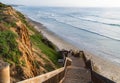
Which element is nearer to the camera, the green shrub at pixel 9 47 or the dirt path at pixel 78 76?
the green shrub at pixel 9 47

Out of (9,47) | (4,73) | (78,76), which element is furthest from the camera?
(78,76)

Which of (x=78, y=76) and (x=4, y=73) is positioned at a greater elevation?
(x=4, y=73)

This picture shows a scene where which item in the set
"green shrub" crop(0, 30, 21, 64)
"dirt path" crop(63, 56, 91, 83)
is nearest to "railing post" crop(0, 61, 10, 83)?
"green shrub" crop(0, 30, 21, 64)

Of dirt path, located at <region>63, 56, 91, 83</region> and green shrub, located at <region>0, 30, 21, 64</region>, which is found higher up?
green shrub, located at <region>0, 30, 21, 64</region>

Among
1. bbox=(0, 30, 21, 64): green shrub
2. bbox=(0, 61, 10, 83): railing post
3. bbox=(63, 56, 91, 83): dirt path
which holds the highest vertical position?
bbox=(0, 61, 10, 83): railing post

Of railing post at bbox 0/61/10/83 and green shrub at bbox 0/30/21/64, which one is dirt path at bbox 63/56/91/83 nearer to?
green shrub at bbox 0/30/21/64

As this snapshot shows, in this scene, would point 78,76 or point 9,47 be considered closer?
point 9,47

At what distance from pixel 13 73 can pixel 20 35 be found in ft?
15.0

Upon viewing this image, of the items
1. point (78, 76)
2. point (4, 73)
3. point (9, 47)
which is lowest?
point (78, 76)

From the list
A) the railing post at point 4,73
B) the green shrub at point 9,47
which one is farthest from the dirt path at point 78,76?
the railing post at point 4,73

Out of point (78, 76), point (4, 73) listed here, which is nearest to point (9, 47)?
point (78, 76)

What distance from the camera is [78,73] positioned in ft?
61.8

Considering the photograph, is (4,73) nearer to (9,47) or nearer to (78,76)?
(9,47)

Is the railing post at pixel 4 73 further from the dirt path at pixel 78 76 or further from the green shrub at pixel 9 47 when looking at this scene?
the dirt path at pixel 78 76
